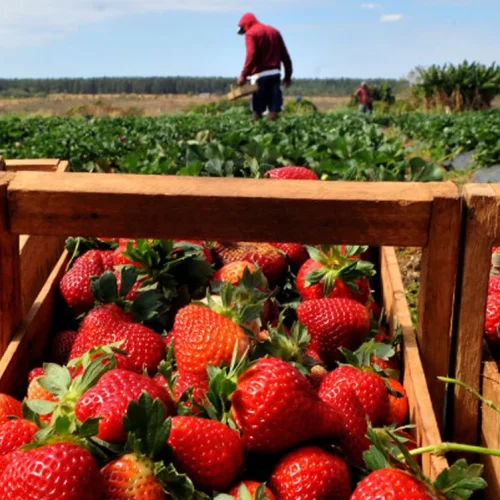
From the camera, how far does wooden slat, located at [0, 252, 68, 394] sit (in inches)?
72.4

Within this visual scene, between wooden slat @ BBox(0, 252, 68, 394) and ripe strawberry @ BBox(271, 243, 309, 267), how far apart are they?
0.69 m

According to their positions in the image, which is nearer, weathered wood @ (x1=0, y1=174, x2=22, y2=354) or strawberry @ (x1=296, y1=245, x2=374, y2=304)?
weathered wood @ (x1=0, y1=174, x2=22, y2=354)

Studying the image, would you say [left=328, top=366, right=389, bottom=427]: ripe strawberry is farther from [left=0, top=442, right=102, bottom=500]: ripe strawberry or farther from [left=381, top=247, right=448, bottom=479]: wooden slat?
[left=0, top=442, right=102, bottom=500]: ripe strawberry

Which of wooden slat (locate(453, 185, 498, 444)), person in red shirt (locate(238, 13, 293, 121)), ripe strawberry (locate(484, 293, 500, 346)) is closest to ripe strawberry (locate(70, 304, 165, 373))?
wooden slat (locate(453, 185, 498, 444))

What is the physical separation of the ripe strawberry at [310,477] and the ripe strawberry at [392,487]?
7cm

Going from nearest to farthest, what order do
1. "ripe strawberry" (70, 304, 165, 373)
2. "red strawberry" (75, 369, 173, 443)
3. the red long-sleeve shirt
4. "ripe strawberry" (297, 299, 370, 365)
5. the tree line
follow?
"red strawberry" (75, 369, 173, 443) → "ripe strawberry" (70, 304, 165, 373) → "ripe strawberry" (297, 299, 370, 365) → the red long-sleeve shirt → the tree line

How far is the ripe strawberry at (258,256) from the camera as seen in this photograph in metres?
2.30

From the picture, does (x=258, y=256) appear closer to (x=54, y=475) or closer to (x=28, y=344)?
(x=28, y=344)

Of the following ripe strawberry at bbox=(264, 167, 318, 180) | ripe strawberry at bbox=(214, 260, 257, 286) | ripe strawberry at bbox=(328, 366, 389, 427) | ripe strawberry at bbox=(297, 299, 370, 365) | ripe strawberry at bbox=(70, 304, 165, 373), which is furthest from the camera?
ripe strawberry at bbox=(264, 167, 318, 180)

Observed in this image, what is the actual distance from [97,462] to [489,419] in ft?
2.99

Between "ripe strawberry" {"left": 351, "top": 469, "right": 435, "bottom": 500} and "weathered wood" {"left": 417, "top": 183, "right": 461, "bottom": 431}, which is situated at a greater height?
"weathered wood" {"left": 417, "top": 183, "right": 461, "bottom": 431}

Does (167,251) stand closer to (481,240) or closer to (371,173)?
(481,240)

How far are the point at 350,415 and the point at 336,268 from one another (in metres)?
0.72

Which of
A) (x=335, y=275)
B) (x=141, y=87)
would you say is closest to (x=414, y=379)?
(x=335, y=275)
